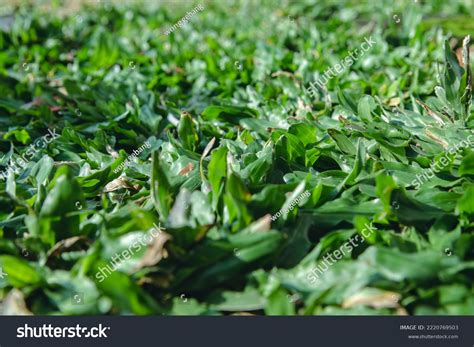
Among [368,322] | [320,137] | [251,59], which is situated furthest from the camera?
[251,59]

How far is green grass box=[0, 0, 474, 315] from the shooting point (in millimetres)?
1958

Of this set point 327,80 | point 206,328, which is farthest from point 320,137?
point 206,328

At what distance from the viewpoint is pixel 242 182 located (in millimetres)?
2250

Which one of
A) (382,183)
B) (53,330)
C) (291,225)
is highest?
(382,183)

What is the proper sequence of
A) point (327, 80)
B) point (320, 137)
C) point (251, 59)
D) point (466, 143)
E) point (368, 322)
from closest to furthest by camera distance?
point (368, 322) → point (466, 143) → point (320, 137) → point (327, 80) → point (251, 59)

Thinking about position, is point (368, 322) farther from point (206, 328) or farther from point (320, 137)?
point (320, 137)

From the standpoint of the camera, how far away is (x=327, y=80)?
4.16 meters

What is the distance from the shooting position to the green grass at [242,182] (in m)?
1.96

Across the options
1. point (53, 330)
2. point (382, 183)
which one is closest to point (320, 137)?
point (382, 183)

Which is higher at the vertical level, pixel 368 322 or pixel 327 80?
pixel 327 80

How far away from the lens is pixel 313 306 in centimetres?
191

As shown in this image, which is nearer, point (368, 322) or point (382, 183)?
point (368, 322)

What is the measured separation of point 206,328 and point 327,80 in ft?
8.37

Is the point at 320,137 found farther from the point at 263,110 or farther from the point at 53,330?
the point at 53,330
